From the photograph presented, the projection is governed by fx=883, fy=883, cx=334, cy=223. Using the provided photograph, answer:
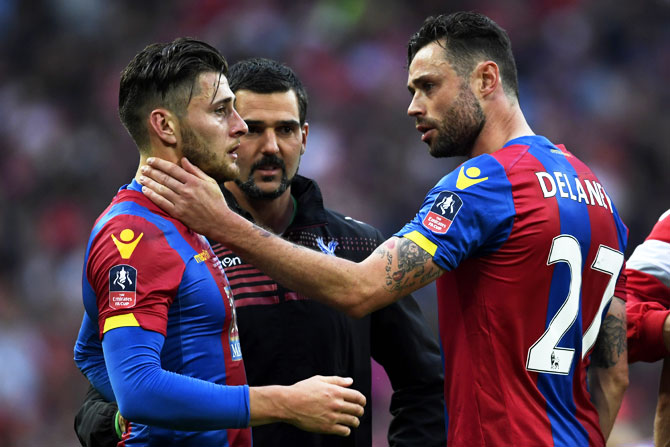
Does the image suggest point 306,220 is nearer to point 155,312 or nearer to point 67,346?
point 155,312

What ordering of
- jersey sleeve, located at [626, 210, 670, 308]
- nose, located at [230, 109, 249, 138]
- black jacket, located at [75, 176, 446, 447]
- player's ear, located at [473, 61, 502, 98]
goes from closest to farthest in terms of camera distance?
nose, located at [230, 109, 249, 138] < player's ear, located at [473, 61, 502, 98] < black jacket, located at [75, 176, 446, 447] < jersey sleeve, located at [626, 210, 670, 308]

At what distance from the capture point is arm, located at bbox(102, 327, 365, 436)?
2580 millimetres

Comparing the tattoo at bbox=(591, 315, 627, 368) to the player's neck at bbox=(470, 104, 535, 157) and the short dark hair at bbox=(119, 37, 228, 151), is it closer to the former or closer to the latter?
the player's neck at bbox=(470, 104, 535, 157)

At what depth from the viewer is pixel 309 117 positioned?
428 inches

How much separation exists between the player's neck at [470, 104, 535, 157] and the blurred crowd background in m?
5.47

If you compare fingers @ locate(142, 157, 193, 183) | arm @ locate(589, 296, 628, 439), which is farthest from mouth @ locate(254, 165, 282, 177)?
arm @ locate(589, 296, 628, 439)

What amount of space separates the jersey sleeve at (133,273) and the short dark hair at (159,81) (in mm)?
432

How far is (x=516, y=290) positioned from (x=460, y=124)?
731 millimetres

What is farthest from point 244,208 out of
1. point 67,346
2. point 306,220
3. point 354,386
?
point 67,346

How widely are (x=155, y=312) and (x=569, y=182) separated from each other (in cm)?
154

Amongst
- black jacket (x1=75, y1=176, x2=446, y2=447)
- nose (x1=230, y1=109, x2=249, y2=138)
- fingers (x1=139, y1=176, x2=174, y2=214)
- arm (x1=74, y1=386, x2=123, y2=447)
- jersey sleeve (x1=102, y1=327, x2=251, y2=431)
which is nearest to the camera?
jersey sleeve (x1=102, y1=327, x2=251, y2=431)

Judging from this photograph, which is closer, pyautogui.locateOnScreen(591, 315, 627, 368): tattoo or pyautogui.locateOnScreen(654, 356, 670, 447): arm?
pyautogui.locateOnScreen(591, 315, 627, 368): tattoo

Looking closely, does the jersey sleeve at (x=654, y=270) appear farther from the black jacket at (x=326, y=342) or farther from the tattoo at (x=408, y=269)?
the tattoo at (x=408, y=269)

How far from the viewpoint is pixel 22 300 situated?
899 cm
